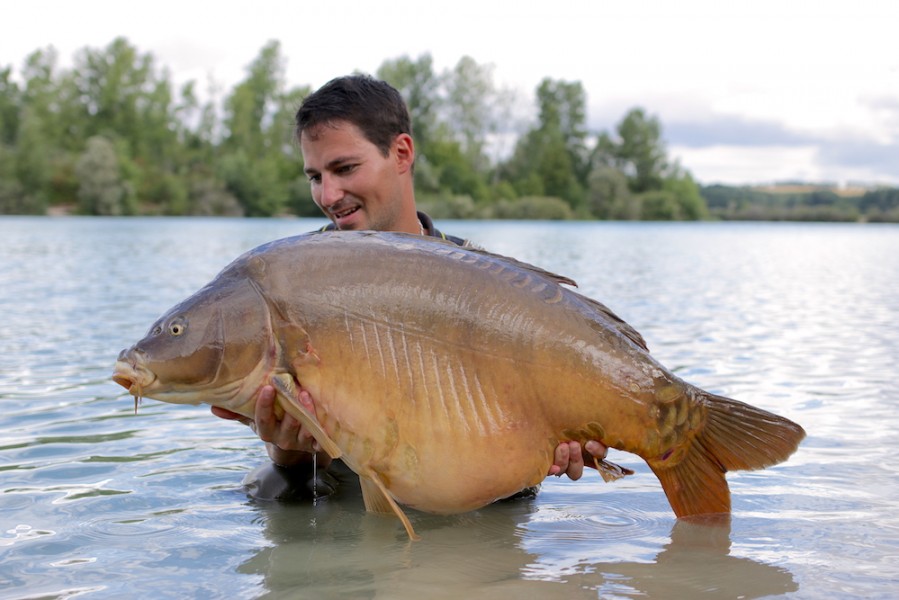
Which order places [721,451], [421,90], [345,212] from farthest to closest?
1. [421,90]
2. [345,212]
3. [721,451]

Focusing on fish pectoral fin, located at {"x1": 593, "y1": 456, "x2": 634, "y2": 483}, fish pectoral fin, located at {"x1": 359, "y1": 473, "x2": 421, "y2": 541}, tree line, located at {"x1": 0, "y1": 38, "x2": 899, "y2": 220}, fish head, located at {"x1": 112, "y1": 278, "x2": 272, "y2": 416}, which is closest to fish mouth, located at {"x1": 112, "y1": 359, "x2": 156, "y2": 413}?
fish head, located at {"x1": 112, "y1": 278, "x2": 272, "y2": 416}

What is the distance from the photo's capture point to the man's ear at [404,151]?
15.5 ft

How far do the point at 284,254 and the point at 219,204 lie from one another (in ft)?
225

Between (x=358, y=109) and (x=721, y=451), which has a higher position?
(x=358, y=109)

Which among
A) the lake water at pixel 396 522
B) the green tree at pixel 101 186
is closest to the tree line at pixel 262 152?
the green tree at pixel 101 186

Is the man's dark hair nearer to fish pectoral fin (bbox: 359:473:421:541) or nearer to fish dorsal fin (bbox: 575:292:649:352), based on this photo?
fish dorsal fin (bbox: 575:292:649:352)

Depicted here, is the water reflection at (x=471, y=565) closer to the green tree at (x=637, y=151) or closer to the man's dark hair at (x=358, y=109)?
the man's dark hair at (x=358, y=109)

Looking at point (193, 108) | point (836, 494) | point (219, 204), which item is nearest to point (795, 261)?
point (836, 494)

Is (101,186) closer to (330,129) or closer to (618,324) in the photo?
(330,129)

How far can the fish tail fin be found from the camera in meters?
3.21

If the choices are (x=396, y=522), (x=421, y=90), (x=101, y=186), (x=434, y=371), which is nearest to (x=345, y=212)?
(x=396, y=522)

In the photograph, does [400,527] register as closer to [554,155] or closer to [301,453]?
[301,453]

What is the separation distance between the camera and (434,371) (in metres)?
3.12

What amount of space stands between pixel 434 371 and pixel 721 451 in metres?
1.08
